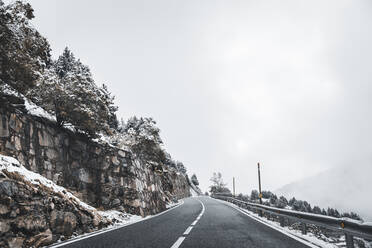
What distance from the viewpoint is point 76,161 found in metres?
12.9

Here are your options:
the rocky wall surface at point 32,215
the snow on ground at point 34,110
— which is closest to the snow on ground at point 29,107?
the snow on ground at point 34,110

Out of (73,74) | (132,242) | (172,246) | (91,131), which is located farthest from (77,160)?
(172,246)

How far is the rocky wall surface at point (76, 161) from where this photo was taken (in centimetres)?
948

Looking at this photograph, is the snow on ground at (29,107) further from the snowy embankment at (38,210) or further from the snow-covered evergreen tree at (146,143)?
the snow-covered evergreen tree at (146,143)

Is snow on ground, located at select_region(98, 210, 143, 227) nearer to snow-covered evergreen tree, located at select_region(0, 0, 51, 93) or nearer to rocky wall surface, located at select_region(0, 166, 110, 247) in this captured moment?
rocky wall surface, located at select_region(0, 166, 110, 247)

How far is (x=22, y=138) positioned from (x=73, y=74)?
539 centimetres

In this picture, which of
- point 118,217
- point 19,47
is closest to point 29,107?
point 19,47

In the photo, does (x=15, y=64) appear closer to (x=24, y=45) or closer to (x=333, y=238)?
(x=24, y=45)

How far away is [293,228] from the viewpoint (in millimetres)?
9297

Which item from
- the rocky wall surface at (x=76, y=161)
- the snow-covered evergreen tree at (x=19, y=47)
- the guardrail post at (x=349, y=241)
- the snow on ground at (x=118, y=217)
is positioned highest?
the snow-covered evergreen tree at (x=19, y=47)

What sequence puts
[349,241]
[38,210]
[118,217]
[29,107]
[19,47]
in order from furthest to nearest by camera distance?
[118,217]
[29,107]
[19,47]
[38,210]
[349,241]

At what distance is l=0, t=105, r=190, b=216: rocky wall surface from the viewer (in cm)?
948

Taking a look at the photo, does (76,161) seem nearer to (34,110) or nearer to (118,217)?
(34,110)

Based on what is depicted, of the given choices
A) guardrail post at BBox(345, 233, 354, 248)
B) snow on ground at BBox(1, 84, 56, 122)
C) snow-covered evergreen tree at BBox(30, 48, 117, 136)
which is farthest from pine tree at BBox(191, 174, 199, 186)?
guardrail post at BBox(345, 233, 354, 248)
